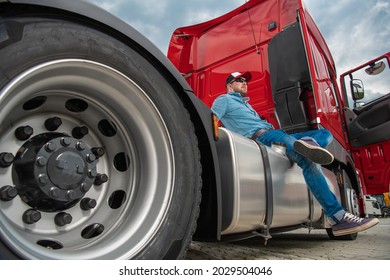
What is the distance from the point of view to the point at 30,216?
1060 mm

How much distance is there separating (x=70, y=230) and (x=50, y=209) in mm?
113

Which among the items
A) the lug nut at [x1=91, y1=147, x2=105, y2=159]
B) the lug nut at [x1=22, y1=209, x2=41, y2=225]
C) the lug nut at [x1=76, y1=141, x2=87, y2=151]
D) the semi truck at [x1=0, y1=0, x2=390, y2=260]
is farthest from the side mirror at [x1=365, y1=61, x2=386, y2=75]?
the lug nut at [x1=22, y1=209, x2=41, y2=225]

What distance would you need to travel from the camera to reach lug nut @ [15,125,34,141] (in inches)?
43.4

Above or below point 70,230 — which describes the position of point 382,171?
above

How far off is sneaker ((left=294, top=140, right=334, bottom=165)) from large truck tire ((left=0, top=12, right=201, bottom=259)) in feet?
3.33

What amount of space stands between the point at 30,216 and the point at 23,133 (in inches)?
10.5

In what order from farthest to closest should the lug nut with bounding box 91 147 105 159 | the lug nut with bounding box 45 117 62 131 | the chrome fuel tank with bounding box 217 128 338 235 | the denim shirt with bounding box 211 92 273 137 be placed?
the denim shirt with bounding box 211 92 273 137 → the chrome fuel tank with bounding box 217 128 338 235 → the lug nut with bounding box 91 147 105 159 → the lug nut with bounding box 45 117 62 131

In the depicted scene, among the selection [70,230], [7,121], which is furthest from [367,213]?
[7,121]

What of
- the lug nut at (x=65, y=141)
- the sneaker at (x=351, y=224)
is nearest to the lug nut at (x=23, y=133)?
the lug nut at (x=65, y=141)

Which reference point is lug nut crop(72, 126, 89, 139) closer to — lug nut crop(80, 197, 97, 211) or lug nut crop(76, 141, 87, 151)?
lug nut crop(76, 141, 87, 151)

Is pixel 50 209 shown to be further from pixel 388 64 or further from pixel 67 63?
pixel 388 64

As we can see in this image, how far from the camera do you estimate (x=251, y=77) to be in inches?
124

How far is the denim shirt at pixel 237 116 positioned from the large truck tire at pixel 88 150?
1.18 meters

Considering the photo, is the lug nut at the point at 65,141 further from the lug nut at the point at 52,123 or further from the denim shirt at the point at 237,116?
the denim shirt at the point at 237,116
